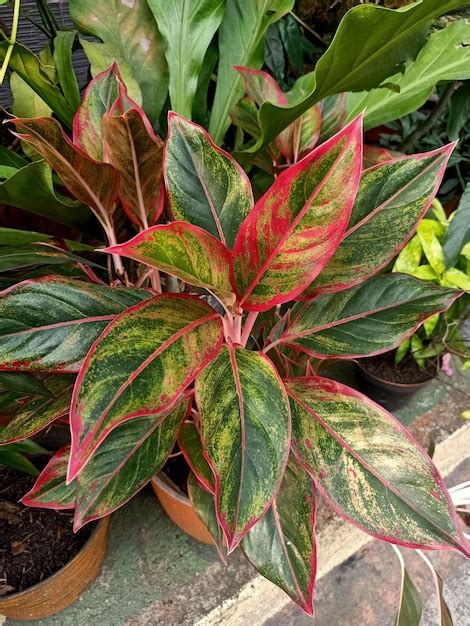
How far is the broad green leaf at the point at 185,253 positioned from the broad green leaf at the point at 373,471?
0.65 feet

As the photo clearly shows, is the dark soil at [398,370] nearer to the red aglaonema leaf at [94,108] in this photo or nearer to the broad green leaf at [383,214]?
the broad green leaf at [383,214]

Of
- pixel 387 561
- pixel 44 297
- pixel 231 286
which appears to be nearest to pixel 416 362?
pixel 387 561

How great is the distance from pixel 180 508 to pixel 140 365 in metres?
0.49

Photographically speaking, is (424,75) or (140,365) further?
(424,75)

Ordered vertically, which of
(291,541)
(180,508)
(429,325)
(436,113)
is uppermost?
(436,113)

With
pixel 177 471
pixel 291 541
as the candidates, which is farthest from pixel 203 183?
pixel 177 471

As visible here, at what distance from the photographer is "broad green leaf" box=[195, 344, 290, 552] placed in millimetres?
523

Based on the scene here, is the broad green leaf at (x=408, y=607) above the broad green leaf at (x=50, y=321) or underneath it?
underneath

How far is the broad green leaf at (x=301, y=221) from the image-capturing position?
471 mm

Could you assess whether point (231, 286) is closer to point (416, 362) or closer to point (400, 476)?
point (400, 476)

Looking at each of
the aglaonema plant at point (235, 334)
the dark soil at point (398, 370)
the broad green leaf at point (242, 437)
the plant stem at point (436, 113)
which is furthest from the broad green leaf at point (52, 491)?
the plant stem at point (436, 113)

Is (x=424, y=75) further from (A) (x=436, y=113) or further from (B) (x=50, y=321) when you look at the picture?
(B) (x=50, y=321)

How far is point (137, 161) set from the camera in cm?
66

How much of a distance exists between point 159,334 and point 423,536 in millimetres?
350
